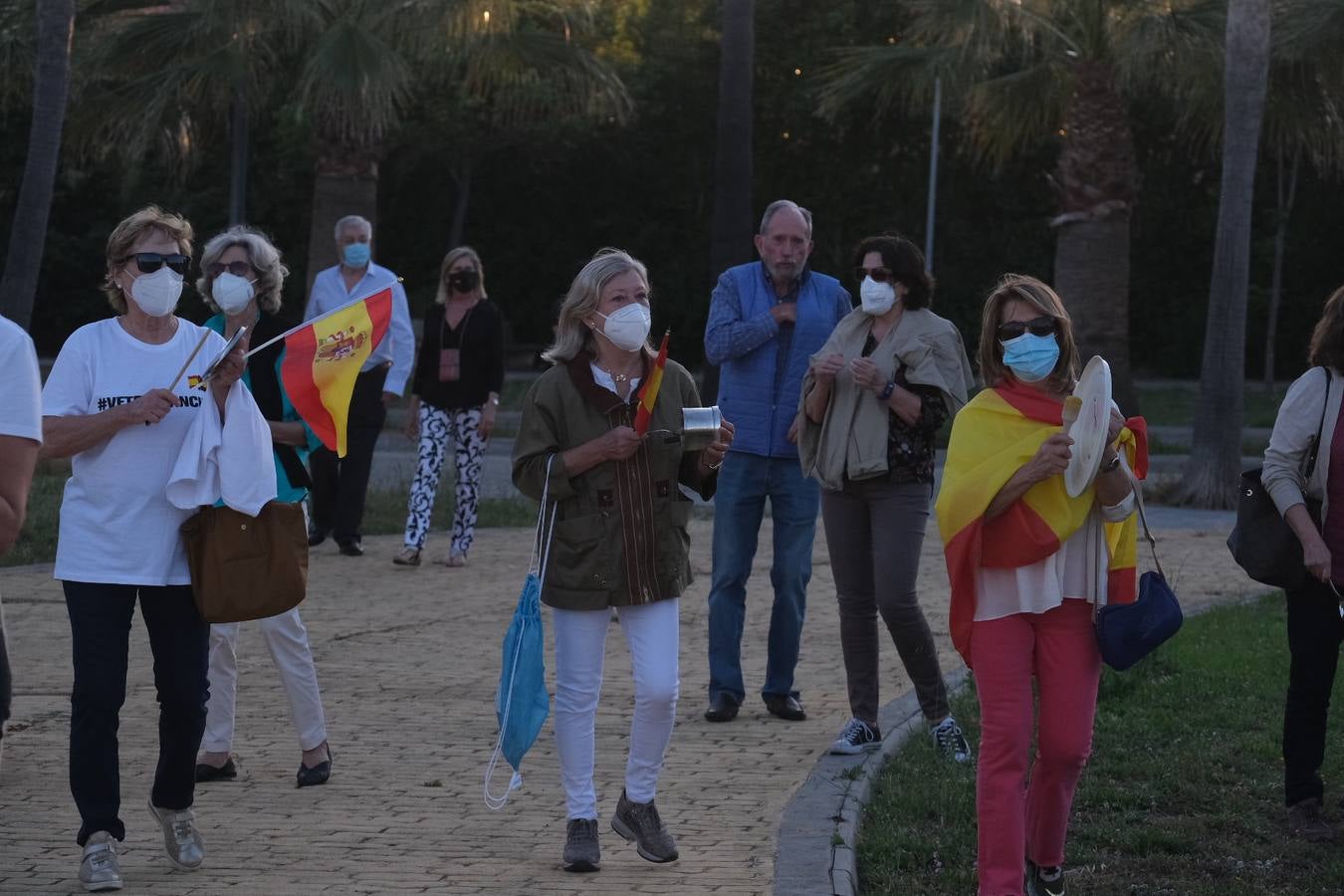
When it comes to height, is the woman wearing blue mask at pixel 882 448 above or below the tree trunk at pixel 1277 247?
below

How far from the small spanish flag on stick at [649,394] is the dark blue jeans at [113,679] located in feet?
4.37

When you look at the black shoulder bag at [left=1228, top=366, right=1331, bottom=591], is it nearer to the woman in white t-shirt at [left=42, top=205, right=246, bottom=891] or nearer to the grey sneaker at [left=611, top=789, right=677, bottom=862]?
the grey sneaker at [left=611, top=789, right=677, bottom=862]

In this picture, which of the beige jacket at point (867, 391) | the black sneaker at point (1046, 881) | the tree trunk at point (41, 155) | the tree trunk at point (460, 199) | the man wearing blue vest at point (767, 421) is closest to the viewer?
the black sneaker at point (1046, 881)

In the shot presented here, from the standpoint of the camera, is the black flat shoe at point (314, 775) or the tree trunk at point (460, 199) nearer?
the black flat shoe at point (314, 775)

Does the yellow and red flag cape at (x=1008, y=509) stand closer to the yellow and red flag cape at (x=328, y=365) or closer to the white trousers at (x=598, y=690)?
the white trousers at (x=598, y=690)

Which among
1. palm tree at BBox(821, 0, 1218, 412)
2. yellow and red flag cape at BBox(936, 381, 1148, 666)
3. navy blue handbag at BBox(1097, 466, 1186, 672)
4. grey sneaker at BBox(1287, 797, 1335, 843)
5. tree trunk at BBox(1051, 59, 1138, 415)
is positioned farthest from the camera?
tree trunk at BBox(1051, 59, 1138, 415)

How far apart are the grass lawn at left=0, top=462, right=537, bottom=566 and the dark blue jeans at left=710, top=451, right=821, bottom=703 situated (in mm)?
5686

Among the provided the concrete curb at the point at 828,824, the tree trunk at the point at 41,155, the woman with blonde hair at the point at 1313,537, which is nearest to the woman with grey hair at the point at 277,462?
the concrete curb at the point at 828,824

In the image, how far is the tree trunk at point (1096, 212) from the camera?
18453 mm

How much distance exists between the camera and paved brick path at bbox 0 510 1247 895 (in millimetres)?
5234

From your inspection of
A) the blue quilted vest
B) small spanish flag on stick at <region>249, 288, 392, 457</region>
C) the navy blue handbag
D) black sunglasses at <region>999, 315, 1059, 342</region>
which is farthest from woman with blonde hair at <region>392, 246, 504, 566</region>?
the navy blue handbag

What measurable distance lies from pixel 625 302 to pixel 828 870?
5.59 ft

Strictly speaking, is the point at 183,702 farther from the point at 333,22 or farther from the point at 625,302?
the point at 333,22

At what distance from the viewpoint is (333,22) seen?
17438mm
